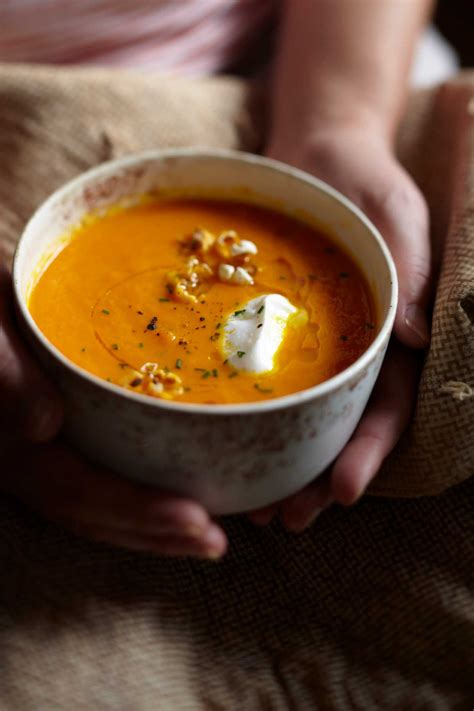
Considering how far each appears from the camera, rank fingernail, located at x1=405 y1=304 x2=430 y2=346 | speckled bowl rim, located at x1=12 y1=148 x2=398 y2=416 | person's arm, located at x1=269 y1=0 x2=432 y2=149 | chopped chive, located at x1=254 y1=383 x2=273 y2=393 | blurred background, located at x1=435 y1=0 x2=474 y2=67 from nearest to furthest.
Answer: speckled bowl rim, located at x1=12 y1=148 x2=398 y2=416
chopped chive, located at x1=254 y1=383 x2=273 y2=393
fingernail, located at x1=405 y1=304 x2=430 y2=346
person's arm, located at x1=269 y1=0 x2=432 y2=149
blurred background, located at x1=435 y1=0 x2=474 y2=67

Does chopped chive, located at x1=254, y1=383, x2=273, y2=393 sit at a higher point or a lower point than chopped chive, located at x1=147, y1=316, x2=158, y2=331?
higher

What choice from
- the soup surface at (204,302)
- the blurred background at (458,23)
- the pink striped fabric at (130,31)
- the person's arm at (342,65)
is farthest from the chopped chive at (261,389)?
the blurred background at (458,23)

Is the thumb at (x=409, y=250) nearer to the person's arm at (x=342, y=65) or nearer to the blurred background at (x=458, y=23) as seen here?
the person's arm at (x=342, y=65)

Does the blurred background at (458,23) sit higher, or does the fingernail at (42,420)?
the fingernail at (42,420)

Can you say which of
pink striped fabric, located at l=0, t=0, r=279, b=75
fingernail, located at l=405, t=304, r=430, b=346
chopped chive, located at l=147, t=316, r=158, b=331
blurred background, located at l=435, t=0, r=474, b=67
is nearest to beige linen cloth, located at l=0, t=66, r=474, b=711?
fingernail, located at l=405, t=304, r=430, b=346

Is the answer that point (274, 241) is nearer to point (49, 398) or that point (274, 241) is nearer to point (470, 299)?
point (470, 299)

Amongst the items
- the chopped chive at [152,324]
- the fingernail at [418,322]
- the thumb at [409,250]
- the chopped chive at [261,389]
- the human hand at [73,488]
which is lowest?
the human hand at [73,488]

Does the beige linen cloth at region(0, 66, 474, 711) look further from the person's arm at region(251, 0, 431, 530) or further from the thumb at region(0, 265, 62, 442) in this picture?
the thumb at region(0, 265, 62, 442)

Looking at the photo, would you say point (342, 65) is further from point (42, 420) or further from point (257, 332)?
point (42, 420)

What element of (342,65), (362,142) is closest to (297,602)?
(362,142)
